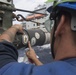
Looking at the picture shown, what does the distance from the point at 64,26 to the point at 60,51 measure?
10cm

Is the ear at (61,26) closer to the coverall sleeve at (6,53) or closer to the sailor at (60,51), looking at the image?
the sailor at (60,51)

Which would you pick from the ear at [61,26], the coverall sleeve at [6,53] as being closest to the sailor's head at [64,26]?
the ear at [61,26]

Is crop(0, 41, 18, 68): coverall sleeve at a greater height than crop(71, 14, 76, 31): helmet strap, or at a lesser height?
lesser

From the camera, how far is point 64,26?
0.93 metres

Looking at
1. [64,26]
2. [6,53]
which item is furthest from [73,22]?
[6,53]

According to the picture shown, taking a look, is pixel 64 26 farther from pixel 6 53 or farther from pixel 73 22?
pixel 6 53

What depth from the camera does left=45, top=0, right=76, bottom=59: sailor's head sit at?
2.97 feet

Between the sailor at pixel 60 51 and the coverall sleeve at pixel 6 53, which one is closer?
the sailor at pixel 60 51

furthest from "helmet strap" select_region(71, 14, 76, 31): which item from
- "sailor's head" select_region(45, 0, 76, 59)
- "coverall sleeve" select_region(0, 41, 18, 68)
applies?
"coverall sleeve" select_region(0, 41, 18, 68)

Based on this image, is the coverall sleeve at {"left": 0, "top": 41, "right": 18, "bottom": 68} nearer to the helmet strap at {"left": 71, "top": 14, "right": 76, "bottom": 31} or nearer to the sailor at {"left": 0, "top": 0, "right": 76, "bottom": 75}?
the sailor at {"left": 0, "top": 0, "right": 76, "bottom": 75}

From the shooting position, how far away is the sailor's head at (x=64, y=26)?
91 centimetres

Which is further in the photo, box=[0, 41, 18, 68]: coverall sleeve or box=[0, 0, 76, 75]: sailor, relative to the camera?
box=[0, 41, 18, 68]: coverall sleeve

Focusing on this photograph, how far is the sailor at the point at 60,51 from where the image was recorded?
84 cm

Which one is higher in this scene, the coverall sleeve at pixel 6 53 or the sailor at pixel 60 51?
the sailor at pixel 60 51
